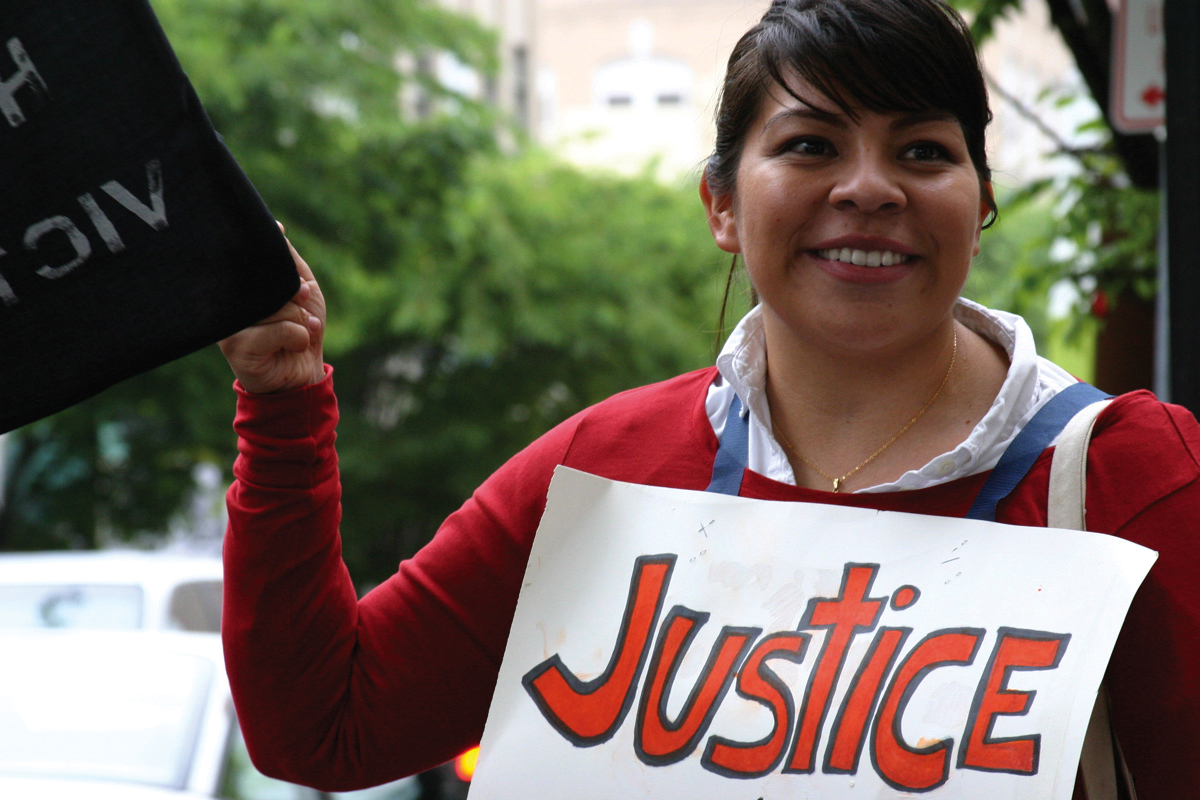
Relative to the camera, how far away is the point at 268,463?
1.60 m

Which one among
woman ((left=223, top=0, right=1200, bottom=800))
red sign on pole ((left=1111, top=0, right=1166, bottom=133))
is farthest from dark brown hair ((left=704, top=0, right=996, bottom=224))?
red sign on pole ((left=1111, top=0, right=1166, bottom=133))

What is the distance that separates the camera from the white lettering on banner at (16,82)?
1356 mm

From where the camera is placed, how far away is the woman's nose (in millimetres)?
1604

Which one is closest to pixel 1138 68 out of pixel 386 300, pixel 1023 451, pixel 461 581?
pixel 1023 451

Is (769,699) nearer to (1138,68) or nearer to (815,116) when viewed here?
(815,116)

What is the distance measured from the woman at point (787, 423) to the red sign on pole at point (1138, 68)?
2490 mm

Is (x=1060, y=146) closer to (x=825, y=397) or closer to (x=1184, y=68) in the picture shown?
(x=1184, y=68)

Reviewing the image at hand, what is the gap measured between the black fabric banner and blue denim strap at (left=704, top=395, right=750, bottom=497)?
2.03ft

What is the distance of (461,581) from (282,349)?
1.23 feet

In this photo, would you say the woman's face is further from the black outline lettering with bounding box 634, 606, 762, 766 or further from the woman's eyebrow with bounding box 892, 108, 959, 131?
the black outline lettering with bounding box 634, 606, 762, 766

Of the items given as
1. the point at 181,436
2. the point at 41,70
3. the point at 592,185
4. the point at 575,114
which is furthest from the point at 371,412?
the point at 575,114

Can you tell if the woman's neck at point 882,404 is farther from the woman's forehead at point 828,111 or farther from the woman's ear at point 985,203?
the woman's forehead at point 828,111

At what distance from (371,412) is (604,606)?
1125cm

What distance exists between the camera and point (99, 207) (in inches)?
55.3
